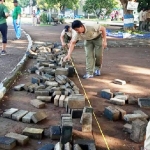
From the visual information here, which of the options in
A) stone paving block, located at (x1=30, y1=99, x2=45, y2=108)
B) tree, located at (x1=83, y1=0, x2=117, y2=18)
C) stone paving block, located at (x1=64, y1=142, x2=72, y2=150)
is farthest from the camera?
tree, located at (x1=83, y1=0, x2=117, y2=18)

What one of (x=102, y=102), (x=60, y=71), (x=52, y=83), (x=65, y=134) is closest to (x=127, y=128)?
(x=65, y=134)

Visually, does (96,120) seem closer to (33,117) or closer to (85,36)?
(33,117)

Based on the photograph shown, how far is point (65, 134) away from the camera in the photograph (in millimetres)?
3193

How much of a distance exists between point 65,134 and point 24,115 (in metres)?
1.00

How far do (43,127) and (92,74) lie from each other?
10.2 ft

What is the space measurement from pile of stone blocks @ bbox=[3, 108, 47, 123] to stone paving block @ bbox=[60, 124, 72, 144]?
745mm

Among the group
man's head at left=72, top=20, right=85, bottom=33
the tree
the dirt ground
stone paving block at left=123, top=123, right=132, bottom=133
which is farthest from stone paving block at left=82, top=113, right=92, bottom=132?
the tree

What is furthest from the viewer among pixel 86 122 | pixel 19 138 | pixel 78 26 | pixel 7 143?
pixel 78 26

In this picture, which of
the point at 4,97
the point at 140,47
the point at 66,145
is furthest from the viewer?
the point at 140,47

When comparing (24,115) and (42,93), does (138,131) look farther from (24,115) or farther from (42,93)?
(42,93)

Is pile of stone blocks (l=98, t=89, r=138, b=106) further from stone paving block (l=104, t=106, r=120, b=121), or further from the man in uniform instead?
the man in uniform

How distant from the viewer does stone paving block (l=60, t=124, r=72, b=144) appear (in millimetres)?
3180

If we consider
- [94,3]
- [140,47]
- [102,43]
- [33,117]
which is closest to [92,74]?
[102,43]

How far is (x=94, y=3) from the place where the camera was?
40.1 m
